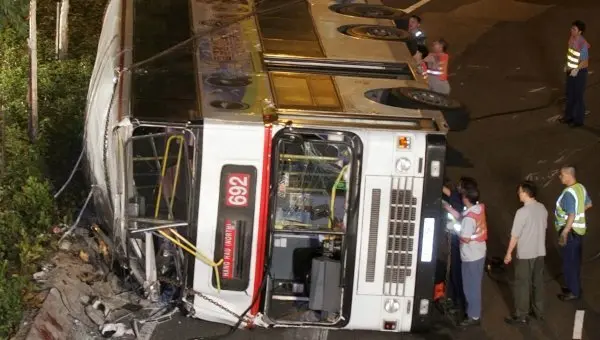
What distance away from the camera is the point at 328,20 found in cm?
1242

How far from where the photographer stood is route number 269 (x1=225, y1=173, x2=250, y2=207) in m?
9.41

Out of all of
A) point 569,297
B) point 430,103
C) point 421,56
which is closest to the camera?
point 430,103

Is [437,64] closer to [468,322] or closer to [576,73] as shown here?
[576,73]

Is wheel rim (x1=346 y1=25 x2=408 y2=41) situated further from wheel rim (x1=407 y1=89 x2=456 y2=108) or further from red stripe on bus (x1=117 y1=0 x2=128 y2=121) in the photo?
red stripe on bus (x1=117 y1=0 x2=128 y2=121)

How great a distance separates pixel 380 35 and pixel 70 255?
163 inches

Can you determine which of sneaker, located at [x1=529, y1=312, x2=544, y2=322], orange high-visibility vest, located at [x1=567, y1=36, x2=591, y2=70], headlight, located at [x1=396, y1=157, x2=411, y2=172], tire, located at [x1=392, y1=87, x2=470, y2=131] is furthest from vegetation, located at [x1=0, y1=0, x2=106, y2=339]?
orange high-visibility vest, located at [x1=567, y1=36, x2=591, y2=70]

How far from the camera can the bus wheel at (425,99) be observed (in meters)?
10.0

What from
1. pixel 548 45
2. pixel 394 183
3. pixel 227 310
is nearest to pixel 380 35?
pixel 394 183

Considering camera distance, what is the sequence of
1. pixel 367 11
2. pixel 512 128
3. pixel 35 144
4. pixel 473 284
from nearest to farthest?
1. pixel 473 284
2. pixel 367 11
3. pixel 35 144
4. pixel 512 128

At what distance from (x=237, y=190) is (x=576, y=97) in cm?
709

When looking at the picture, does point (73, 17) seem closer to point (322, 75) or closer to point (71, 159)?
point (71, 159)

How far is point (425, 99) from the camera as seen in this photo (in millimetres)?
10164

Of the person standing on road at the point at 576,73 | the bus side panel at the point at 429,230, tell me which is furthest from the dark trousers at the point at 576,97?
the bus side panel at the point at 429,230

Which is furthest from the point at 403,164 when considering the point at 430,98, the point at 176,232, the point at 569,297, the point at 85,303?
the point at 85,303
